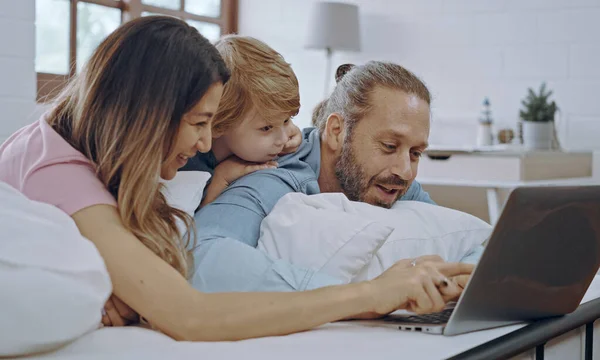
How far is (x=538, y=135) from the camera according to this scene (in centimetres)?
390

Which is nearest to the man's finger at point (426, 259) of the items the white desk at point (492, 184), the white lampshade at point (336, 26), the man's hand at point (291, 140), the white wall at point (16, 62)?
the man's hand at point (291, 140)

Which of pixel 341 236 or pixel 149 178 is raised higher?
pixel 149 178

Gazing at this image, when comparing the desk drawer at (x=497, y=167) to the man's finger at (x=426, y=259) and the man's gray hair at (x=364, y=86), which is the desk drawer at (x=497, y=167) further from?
the man's finger at (x=426, y=259)

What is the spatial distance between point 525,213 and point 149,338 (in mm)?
536

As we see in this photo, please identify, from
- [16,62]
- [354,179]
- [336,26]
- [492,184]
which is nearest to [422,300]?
[354,179]

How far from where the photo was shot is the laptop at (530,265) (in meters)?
1.15

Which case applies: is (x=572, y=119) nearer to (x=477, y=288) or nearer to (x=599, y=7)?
(x=599, y=7)

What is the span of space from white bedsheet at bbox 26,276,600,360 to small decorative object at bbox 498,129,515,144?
3125mm

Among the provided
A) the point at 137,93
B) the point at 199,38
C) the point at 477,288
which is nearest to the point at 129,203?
the point at 137,93

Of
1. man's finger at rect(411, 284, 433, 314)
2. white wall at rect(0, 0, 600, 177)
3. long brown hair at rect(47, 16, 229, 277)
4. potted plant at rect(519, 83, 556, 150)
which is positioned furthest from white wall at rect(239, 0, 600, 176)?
long brown hair at rect(47, 16, 229, 277)

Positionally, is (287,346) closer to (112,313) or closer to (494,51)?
(112,313)

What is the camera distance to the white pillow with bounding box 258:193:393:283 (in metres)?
1.47

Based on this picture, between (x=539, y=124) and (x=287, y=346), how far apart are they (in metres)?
3.05

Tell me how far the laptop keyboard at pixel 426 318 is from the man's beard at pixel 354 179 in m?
0.54
